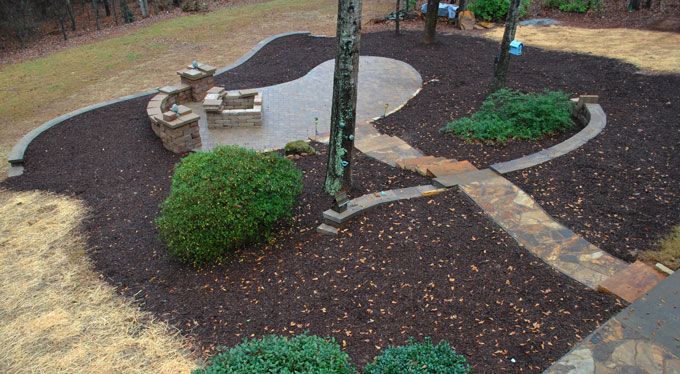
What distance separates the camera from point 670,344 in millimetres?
3623

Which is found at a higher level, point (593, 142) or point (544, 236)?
point (593, 142)

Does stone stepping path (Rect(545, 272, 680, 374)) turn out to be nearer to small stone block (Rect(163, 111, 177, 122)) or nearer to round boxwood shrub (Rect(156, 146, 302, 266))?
round boxwood shrub (Rect(156, 146, 302, 266))

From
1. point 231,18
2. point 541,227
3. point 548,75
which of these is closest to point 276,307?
point 541,227

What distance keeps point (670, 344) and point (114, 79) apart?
42.1 feet

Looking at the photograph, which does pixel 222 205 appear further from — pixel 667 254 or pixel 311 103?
pixel 311 103

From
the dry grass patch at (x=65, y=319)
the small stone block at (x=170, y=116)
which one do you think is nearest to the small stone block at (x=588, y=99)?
the small stone block at (x=170, y=116)

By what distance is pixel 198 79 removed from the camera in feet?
33.5

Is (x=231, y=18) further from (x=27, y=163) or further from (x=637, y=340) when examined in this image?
(x=637, y=340)

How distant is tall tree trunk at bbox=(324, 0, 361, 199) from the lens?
206 inches

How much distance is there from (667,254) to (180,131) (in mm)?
6830

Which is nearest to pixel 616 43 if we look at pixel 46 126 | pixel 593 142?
pixel 593 142

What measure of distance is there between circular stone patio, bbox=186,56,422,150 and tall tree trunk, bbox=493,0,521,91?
192cm

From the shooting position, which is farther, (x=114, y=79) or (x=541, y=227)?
(x=114, y=79)

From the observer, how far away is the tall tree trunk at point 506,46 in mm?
8180
